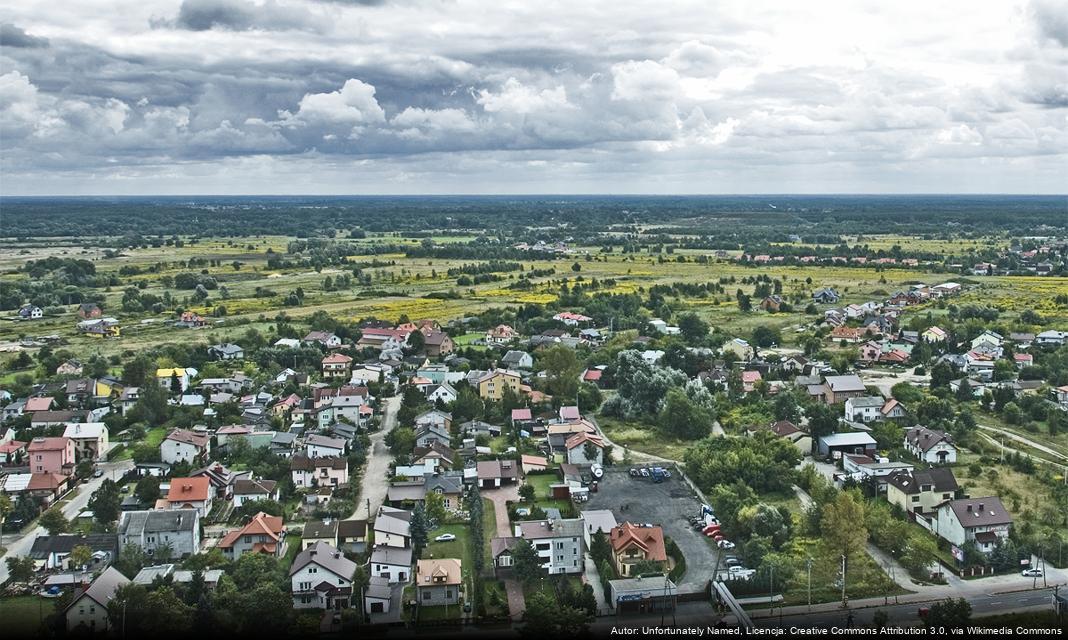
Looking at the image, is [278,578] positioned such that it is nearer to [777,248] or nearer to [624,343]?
[624,343]

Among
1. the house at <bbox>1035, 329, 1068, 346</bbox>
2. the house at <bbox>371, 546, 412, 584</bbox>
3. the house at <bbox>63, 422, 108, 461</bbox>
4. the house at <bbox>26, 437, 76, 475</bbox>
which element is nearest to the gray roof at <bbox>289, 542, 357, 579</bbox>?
the house at <bbox>371, 546, 412, 584</bbox>

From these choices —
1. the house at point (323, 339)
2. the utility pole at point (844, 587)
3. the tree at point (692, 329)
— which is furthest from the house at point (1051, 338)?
the house at point (323, 339)

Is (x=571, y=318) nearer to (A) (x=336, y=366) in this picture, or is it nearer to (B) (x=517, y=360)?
(B) (x=517, y=360)

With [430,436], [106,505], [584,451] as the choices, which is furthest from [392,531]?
[430,436]

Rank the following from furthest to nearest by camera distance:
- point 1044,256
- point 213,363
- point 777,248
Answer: point 777,248 < point 1044,256 < point 213,363

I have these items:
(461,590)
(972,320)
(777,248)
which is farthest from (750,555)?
(777,248)

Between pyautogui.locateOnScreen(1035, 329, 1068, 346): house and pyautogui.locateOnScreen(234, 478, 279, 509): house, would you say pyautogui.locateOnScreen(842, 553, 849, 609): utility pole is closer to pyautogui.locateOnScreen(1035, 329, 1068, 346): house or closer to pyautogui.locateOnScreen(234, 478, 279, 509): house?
pyautogui.locateOnScreen(234, 478, 279, 509): house
